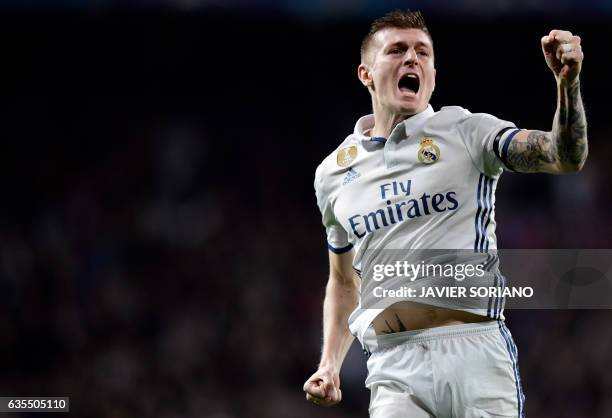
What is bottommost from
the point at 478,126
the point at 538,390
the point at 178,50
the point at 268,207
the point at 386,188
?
the point at 538,390

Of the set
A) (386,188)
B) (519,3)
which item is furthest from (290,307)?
(386,188)

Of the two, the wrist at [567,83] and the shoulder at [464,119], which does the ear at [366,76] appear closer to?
the shoulder at [464,119]

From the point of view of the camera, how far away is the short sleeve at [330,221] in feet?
13.4

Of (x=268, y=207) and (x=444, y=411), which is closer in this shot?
(x=444, y=411)

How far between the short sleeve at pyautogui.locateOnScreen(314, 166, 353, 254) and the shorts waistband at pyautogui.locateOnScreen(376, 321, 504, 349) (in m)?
0.67

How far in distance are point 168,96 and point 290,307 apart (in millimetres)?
3215

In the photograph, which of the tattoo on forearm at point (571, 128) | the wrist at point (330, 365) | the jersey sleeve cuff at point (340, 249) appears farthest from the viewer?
the jersey sleeve cuff at point (340, 249)

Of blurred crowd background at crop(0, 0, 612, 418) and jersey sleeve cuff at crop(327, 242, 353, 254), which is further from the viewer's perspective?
blurred crowd background at crop(0, 0, 612, 418)

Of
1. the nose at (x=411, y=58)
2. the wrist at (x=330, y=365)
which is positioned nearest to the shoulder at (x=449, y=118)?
the nose at (x=411, y=58)

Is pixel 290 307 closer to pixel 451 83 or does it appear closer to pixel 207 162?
pixel 207 162

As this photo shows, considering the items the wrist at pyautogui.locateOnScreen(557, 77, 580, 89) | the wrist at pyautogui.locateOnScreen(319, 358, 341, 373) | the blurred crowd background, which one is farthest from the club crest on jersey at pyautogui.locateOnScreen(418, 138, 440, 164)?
the blurred crowd background

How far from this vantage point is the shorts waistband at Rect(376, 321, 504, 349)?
349cm

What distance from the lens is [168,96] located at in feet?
36.4

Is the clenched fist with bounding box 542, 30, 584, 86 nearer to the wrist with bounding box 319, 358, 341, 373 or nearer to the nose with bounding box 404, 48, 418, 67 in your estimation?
the nose with bounding box 404, 48, 418, 67
